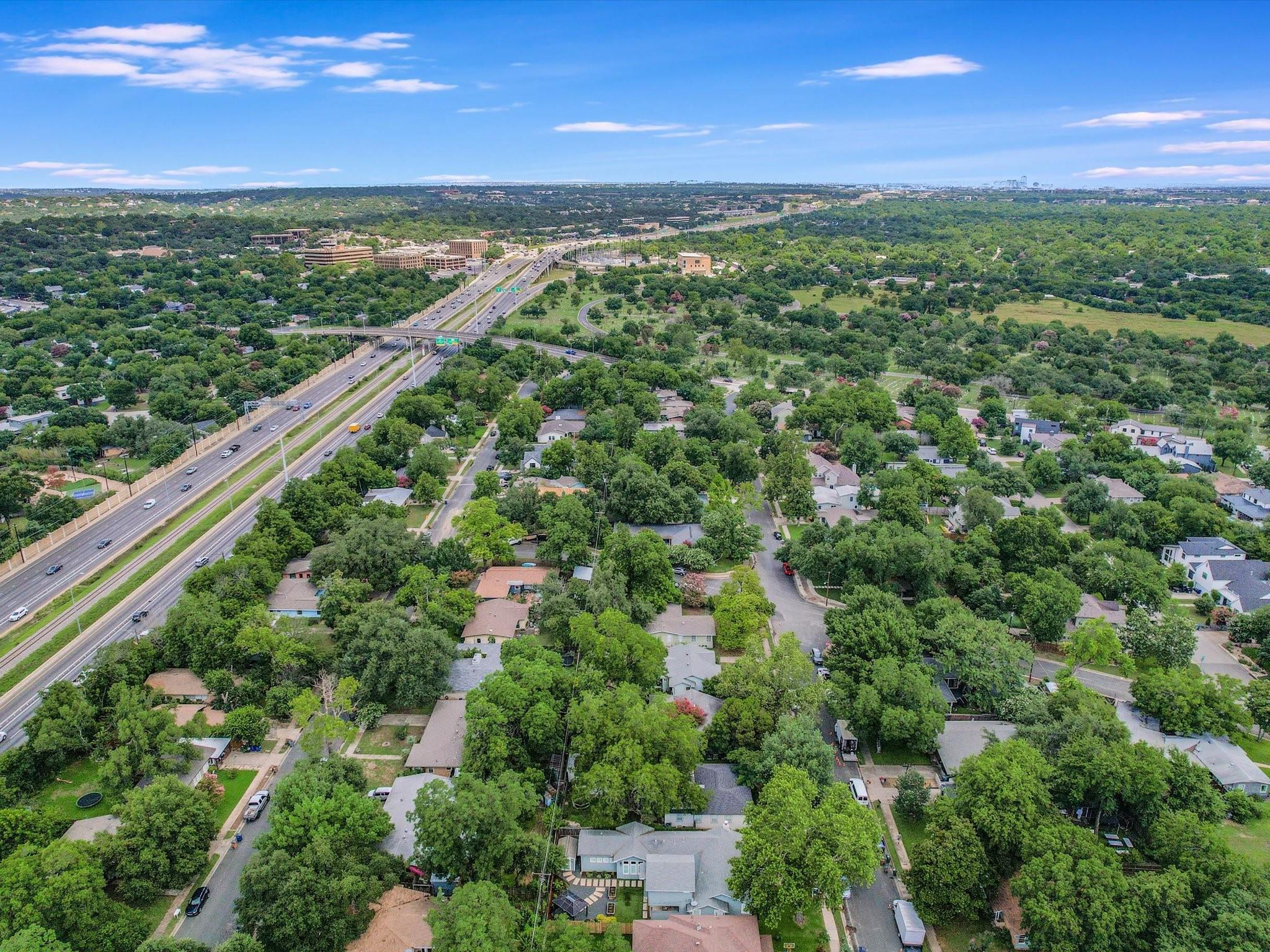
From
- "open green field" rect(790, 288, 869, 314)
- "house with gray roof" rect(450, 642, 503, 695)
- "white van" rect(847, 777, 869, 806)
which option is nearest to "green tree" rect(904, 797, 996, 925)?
"white van" rect(847, 777, 869, 806)

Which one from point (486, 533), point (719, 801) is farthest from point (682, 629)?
point (486, 533)

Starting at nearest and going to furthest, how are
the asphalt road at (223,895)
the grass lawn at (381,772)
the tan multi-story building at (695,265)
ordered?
the asphalt road at (223,895) < the grass lawn at (381,772) < the tan multi-story building at (695,265)

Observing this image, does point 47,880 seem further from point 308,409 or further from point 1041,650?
point 308,409

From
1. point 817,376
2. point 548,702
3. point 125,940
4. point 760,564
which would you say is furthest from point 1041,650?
point 817,376

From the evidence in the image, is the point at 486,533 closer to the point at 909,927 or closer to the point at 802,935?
the point at 802,935

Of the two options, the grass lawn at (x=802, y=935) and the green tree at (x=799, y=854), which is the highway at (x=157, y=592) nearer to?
the green tree at (x=799, y=854)

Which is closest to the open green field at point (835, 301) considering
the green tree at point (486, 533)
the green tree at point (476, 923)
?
the green tree at point (486, 533)

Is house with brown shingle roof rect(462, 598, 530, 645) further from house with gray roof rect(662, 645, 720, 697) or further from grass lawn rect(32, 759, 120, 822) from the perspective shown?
grass lawn rect(32, 759, 120, 822)
